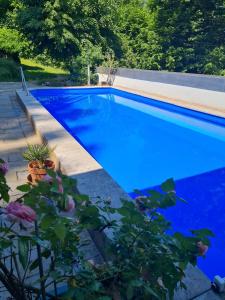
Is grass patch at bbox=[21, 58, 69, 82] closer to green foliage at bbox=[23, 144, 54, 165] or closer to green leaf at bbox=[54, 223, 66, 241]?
green foliage at bbox=[23, 144, 54, 165]

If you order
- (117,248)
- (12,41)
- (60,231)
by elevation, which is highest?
(12,41)

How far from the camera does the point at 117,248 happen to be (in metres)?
1.26

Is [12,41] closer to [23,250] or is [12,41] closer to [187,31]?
[187,31]

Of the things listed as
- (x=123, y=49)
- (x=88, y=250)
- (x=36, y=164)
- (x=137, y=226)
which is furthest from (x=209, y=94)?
(x=123, y=49)

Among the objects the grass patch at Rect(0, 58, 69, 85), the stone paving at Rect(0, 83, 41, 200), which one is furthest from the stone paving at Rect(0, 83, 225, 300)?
the grass patch at Rect(0, 58, 69, 85)

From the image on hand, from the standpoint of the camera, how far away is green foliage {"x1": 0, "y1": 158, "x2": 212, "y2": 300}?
1.05 metres

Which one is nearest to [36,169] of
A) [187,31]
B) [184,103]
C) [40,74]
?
[184,103]

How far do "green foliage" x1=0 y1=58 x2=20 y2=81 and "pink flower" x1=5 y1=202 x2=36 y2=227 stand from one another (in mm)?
14532

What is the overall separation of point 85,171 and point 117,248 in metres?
2.07

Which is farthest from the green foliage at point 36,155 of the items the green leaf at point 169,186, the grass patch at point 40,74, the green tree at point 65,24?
the green tree at point 65,24

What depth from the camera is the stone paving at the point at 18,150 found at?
1.86 m

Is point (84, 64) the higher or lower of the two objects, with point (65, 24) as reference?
lower

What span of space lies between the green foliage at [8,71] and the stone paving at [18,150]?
512 cm

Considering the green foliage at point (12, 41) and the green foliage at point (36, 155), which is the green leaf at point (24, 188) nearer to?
the green foliage at point (36, 155)
